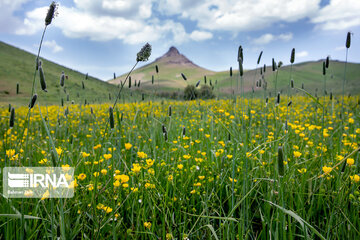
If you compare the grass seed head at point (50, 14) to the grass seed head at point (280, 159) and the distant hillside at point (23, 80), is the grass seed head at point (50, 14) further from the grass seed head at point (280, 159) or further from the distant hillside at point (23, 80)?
the distant hillside at point (23, 80)

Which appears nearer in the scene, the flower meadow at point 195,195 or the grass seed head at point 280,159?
the grass seed head at point 280,159

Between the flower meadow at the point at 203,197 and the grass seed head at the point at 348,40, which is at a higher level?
the grass seed head at the point at 348,40

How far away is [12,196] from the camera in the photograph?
1.91m

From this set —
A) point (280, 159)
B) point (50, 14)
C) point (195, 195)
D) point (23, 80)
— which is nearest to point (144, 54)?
point (50, 14)

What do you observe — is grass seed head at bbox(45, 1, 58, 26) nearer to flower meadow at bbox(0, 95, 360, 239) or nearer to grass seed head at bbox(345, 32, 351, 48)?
flower meadow at bbox(0, 95, 360, 239)

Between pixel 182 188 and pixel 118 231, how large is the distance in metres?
0.72

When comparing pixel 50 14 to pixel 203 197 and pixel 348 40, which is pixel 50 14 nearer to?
pixel 203 197

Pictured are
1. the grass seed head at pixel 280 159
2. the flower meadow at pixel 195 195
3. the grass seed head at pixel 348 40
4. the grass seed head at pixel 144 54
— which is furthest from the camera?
the grass seed head at pixel 348 40

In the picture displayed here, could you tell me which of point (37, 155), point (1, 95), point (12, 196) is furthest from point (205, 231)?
point (1, 95)

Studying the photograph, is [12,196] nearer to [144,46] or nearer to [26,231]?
[26,231]

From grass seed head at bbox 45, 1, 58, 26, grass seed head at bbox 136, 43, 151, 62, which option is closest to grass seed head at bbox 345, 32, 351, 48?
grass seed head at bbox 136, 43, 151, 62

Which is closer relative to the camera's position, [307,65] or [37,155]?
[37,155]

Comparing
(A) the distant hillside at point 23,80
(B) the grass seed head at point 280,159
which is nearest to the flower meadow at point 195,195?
(B) the grass seed head at point 280,159

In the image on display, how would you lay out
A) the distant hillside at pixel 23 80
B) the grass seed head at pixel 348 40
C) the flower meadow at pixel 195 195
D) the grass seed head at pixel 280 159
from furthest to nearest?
the distant hillside at pixel 23 80, the grass seed head at pixel 348 40, the flower meadow at pixel 195 195, the grass seed head at pixel 280 159
